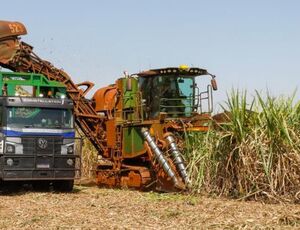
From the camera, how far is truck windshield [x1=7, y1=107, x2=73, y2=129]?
12664mm

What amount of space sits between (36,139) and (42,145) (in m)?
0.20

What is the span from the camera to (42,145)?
12.8 m

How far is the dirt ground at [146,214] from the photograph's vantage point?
24.5 feet

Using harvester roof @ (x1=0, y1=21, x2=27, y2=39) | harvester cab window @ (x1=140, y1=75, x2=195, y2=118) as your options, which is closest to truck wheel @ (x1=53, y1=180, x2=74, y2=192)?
harvester cab window @ (x1=140, y1=75, x2=195, y2=118)

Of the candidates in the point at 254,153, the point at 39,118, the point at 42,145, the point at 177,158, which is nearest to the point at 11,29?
the point at 39,118

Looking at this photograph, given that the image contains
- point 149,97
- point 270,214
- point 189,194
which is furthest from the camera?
point 149,97

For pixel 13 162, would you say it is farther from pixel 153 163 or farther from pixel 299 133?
pixel 299 133

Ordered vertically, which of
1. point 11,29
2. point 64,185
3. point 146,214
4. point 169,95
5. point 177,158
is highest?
point 11,29

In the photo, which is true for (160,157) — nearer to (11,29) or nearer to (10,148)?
(10,148)

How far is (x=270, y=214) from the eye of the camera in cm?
782

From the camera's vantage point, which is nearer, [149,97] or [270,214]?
[270,214]

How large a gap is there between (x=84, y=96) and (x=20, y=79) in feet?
9.74

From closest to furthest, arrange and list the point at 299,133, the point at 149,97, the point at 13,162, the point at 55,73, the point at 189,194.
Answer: the point at 299,133 < the point at 189,194 < the point at 13,162 < the point at 149,97 < the point at 55,73

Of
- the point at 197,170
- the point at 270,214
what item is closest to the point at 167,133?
the point at 197,170
